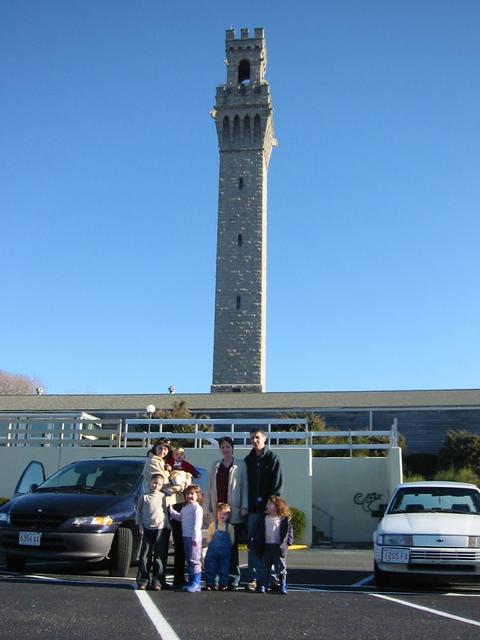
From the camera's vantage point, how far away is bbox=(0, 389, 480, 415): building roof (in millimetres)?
32625

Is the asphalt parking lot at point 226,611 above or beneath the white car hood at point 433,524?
beneath

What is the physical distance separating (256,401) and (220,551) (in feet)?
85.1

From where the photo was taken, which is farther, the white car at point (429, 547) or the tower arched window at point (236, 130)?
the tower arched window at point (236, 130)

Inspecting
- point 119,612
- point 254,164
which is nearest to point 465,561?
point 119,612

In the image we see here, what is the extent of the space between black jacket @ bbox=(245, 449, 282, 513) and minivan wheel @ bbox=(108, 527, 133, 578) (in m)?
1.79

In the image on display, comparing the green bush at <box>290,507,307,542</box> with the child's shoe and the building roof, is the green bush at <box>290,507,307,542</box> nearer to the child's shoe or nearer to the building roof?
the child's shoe

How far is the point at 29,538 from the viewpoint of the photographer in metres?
9.00

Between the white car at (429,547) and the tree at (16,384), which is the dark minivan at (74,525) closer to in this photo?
the white car at (429,547)

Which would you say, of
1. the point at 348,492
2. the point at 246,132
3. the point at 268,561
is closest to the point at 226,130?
the point at 246,132

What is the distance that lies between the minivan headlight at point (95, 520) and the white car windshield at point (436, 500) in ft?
12.1

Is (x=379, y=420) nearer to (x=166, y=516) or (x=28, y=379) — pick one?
(x=166, y=516)

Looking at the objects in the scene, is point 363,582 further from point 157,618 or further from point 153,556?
point 157,618

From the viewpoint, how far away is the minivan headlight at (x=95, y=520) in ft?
29.7

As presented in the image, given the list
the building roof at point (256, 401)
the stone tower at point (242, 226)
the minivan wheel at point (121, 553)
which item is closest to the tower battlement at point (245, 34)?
the stone tower at point (242, 226)
